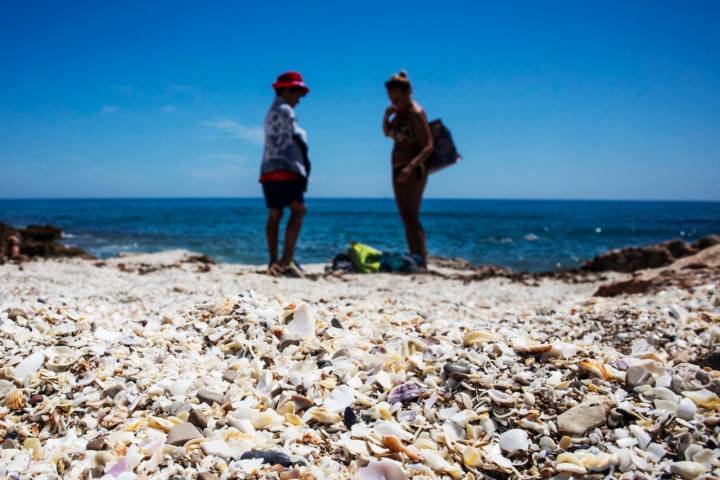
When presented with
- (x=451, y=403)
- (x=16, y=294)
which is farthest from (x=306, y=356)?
(x=16, y=294)

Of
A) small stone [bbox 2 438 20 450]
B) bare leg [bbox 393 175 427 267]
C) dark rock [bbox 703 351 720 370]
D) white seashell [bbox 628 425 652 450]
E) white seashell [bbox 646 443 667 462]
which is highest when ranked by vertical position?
bare leg [bbox 393 175 427 267]

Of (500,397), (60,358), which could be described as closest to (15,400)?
(60,358)

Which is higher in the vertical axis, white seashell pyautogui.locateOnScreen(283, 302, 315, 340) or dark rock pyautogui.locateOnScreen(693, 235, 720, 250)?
dark rock pyautogui.locateOnScreen(693, 235, 720, 250)

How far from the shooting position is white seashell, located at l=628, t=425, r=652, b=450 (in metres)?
1.61

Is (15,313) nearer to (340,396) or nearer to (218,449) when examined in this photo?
(218,449)

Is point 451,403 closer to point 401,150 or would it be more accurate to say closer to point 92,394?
point 92,394

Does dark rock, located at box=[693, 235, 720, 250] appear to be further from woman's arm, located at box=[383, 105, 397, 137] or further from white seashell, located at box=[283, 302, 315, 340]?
white seashell, located at box=[283, 302, 315, 340]

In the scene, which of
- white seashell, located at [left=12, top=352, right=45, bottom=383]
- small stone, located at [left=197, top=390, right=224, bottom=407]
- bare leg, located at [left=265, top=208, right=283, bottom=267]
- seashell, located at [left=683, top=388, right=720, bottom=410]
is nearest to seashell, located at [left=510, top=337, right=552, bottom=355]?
seashell, located at [left=683, top=388, right=720, bottom=410]

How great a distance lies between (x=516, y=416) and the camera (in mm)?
1784

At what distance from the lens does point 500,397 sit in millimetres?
1853

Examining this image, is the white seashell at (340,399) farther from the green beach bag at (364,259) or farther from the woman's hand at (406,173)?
the green beach bag at (364,259)

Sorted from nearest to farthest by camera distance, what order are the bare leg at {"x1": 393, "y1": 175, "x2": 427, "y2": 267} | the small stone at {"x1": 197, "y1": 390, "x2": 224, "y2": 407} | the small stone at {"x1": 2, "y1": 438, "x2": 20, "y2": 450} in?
1. the small stone at {"x1": 2, "y1": 438, "x2": 20, "y2": 450}
2. the small stone at {"x1": 197, "y1": 390, "x2": 224, "y2": 407}
3. the bare leg at {"x1": 393, "y1": 175, "x2": 427, "y2": 267}

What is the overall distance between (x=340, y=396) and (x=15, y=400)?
1.22 metres

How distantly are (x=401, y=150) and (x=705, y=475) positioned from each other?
19.0 feet
